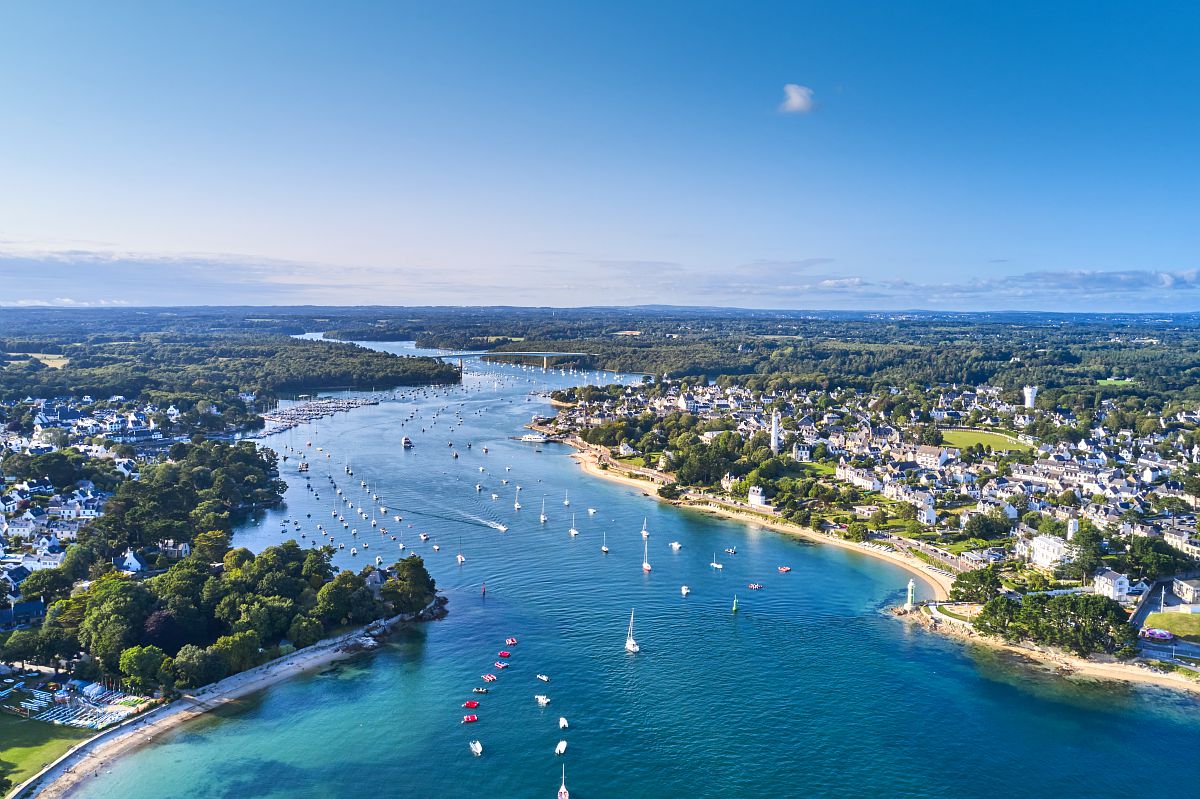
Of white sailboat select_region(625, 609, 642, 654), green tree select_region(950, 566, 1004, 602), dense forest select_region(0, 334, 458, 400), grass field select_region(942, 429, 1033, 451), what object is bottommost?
white sailboat select_region(625, 609, 642, 654)

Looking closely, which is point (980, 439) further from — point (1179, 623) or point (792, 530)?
point (1179, 623)

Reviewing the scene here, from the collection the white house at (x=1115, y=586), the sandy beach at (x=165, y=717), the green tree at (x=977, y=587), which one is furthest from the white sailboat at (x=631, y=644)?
the white house at (x=1115, y=586)

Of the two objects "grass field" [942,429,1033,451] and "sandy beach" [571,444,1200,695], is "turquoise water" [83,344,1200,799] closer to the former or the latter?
"sandy beach" [571,444,1200,695]

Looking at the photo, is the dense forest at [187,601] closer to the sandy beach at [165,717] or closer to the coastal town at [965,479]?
the sandy beach at [165,717]

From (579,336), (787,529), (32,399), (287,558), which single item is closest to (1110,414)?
(787,529)

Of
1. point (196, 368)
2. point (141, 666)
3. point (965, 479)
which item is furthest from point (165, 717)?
point (196, 368)

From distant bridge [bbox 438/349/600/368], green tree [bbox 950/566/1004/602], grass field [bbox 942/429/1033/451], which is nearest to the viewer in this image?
green tree [bbox 950/566/1004/602]

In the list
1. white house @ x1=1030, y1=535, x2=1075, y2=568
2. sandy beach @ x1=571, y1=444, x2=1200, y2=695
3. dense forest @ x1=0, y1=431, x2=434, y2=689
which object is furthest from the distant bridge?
white house @ x1=1030, y1=535, x2=1075, y2=568
